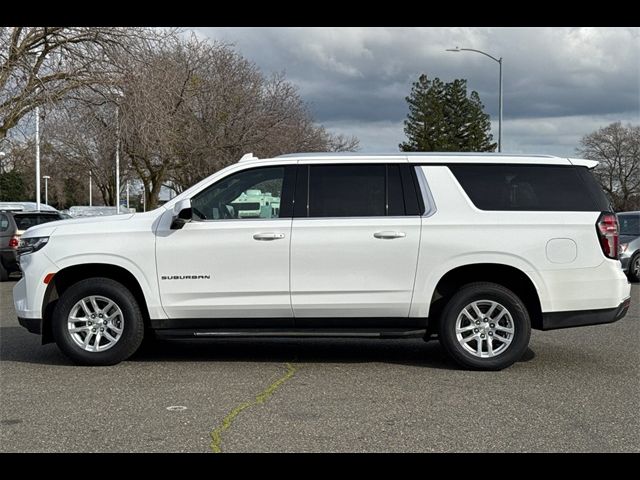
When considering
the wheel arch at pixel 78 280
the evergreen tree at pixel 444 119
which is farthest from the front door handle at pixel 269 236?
the evergreen tree at pixel 444 119

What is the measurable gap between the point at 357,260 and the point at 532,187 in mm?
1826

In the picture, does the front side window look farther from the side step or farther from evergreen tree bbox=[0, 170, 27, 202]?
evergreen tree bbox=[0, 170, 27, 202]

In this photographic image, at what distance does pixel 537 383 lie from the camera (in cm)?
653

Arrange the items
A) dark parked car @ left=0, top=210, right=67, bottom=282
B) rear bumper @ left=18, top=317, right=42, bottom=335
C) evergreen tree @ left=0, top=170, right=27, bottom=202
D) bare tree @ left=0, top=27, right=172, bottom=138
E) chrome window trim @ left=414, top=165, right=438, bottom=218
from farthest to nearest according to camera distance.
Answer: evergreen tree @ left=0, top=170, right=27, bottom=202 < bare tree @ left=0, top=27, right=172, bottom=138 < dark parked car @ left=0, top=210, right=67, bottom=282 < rear bumper @ left=18, top=317, right=42, bottom=335 < chrome window trim @ left=414, top=165, right=438, bottom=218

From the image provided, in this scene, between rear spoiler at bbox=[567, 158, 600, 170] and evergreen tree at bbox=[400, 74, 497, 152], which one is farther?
evergreen tree at bbox=[400, 74, 497, 152]

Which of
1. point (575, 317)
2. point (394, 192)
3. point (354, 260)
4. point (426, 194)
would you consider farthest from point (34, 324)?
point (575, 317)

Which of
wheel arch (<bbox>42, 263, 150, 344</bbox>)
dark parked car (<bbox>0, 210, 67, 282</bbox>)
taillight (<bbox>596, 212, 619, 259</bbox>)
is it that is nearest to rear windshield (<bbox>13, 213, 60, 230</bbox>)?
dark parked car (<bbox>0, 210, 67, 282</bbox>)

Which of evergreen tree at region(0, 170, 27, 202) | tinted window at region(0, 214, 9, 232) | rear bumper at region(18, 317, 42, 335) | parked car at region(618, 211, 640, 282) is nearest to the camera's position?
rear bumper at region(18, 317, 42, 335)

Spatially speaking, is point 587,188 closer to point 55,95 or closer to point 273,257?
point 273,257

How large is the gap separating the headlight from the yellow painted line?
264cm

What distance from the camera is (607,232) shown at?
22.7 ft

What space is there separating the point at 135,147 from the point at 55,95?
357 centimetres

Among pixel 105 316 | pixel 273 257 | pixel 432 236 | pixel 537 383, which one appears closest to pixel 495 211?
pixel 432 236

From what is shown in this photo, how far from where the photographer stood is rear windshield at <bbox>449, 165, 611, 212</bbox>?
7.02 meters
